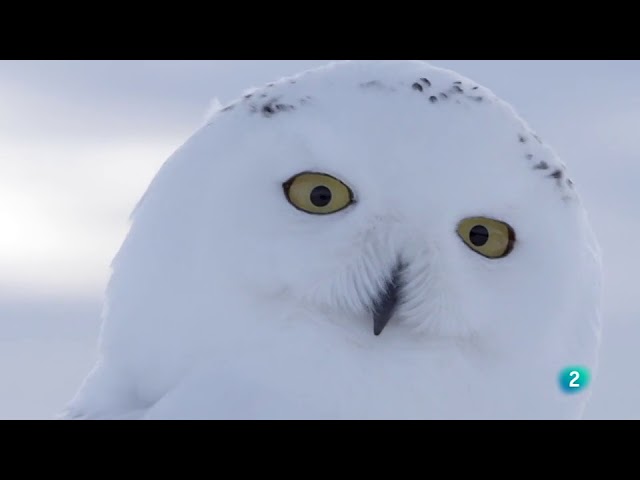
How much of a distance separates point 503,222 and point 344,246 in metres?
0.54

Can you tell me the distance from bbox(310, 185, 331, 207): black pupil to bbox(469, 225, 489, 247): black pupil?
0.46 meters

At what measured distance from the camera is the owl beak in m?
3.23

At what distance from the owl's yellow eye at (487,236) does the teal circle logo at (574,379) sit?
469mm

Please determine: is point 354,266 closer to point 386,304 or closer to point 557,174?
point 386,304

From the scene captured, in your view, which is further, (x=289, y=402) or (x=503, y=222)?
(x=503, y=222)

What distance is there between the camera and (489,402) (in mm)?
3422

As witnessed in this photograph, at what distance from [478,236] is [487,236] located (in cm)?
4

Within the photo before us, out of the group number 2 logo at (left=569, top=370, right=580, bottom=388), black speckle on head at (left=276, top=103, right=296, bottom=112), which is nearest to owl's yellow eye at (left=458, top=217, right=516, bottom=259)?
number 2 logo at (left=569, top=370, right=580, bottom=388)

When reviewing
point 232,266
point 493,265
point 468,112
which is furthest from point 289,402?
point 468,112

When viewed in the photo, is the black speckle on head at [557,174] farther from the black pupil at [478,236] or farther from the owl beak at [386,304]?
the owl beak at [386,304]

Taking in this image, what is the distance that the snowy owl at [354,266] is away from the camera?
329 cm

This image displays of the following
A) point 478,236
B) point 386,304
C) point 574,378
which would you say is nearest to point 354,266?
point 386,304

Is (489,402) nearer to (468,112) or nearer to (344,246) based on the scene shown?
(344,246)

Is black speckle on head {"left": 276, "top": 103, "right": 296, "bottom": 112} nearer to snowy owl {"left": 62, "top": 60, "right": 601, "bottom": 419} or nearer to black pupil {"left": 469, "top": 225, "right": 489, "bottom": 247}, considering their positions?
snowy owl {"left": 62, "top": 60, "right": 601, "bottom": 419}
